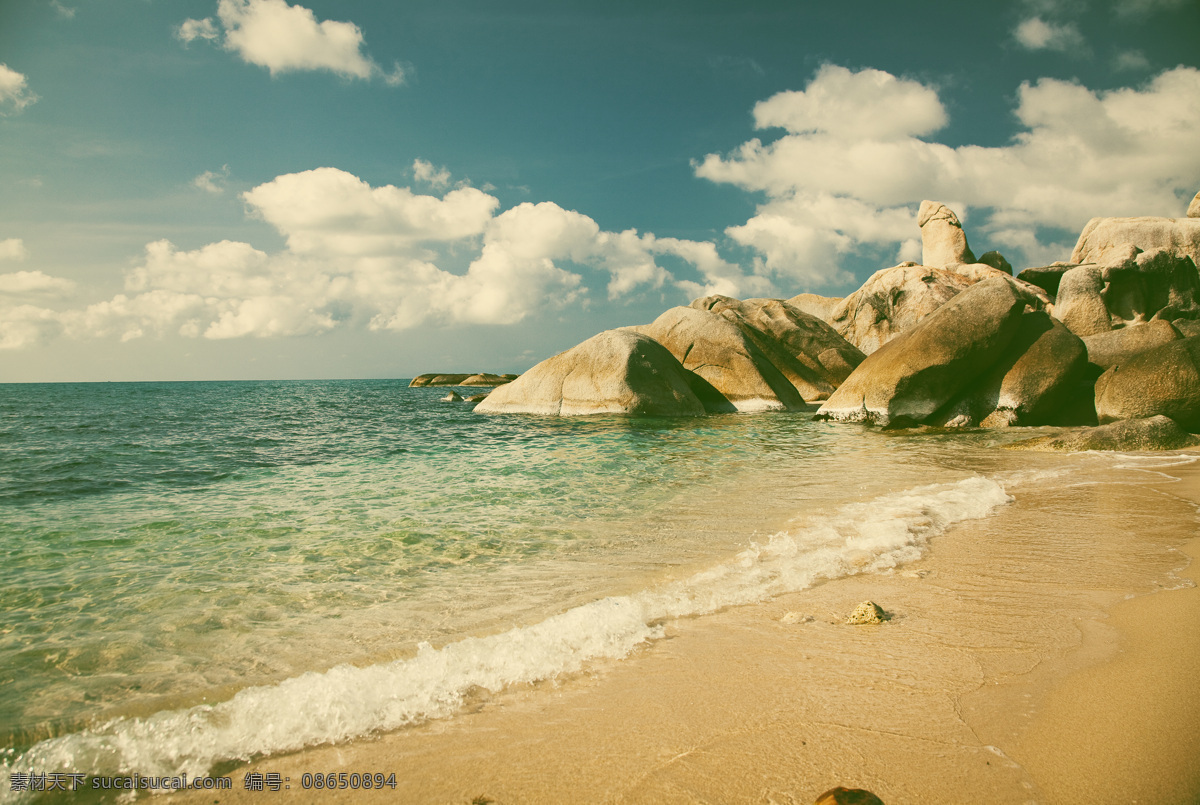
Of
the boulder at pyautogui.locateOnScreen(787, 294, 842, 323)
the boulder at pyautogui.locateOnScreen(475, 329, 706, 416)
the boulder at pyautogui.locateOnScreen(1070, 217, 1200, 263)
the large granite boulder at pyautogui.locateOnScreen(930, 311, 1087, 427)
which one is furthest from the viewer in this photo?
the boulder at pyautogui.locateOnScreen(787, 294, 842, 323)

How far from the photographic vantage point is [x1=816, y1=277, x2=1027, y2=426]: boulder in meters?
13.3

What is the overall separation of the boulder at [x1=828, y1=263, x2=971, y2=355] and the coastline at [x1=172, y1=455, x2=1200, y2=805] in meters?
29.5

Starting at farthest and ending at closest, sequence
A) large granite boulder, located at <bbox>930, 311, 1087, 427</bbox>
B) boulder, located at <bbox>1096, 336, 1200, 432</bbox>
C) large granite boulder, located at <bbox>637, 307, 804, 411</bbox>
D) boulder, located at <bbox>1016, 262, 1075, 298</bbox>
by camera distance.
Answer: boulder, located at <bbox>1016, 262, 1075, 298</bbox>, large granite boulder, located at <bbox>637, 307, 804, 411</bbox>, large granite boulder, located at <bbox>930, 311, 1087, 427</bbox>, boulder, located at <bbox>1096, 336, 1200, 432</bbox>

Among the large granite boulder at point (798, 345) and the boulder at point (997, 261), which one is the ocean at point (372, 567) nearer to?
the large granite boulder at point (798, 345)

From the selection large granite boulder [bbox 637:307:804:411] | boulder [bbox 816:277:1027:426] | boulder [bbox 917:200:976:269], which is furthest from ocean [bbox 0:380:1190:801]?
boulder [bbox 917:200:976:269]

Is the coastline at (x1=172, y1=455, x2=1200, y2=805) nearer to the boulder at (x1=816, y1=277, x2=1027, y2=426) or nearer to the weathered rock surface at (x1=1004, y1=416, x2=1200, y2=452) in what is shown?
the weathered rock surface at (x1=1004, y1=416, x2=1200, y2=452)

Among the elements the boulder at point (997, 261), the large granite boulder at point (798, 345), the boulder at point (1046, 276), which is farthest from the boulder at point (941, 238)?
the large granite boulder at point (798, 345)

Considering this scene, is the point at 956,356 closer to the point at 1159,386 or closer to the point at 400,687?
the point at 1159,386

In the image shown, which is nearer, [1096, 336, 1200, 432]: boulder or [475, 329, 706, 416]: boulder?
[1096, 336, 1200, 432]: boulder

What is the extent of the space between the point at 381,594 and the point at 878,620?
3.03 meters

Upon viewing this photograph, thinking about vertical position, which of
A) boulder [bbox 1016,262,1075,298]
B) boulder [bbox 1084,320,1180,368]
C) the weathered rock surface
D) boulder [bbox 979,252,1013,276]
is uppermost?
boulder [bbox 979,252,1013,276]

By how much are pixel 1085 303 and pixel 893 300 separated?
8597mm

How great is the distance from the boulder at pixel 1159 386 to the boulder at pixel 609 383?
31.9 ft

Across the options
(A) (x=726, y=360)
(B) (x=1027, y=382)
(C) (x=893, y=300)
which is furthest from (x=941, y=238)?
(B) (x=1027, y=382)
